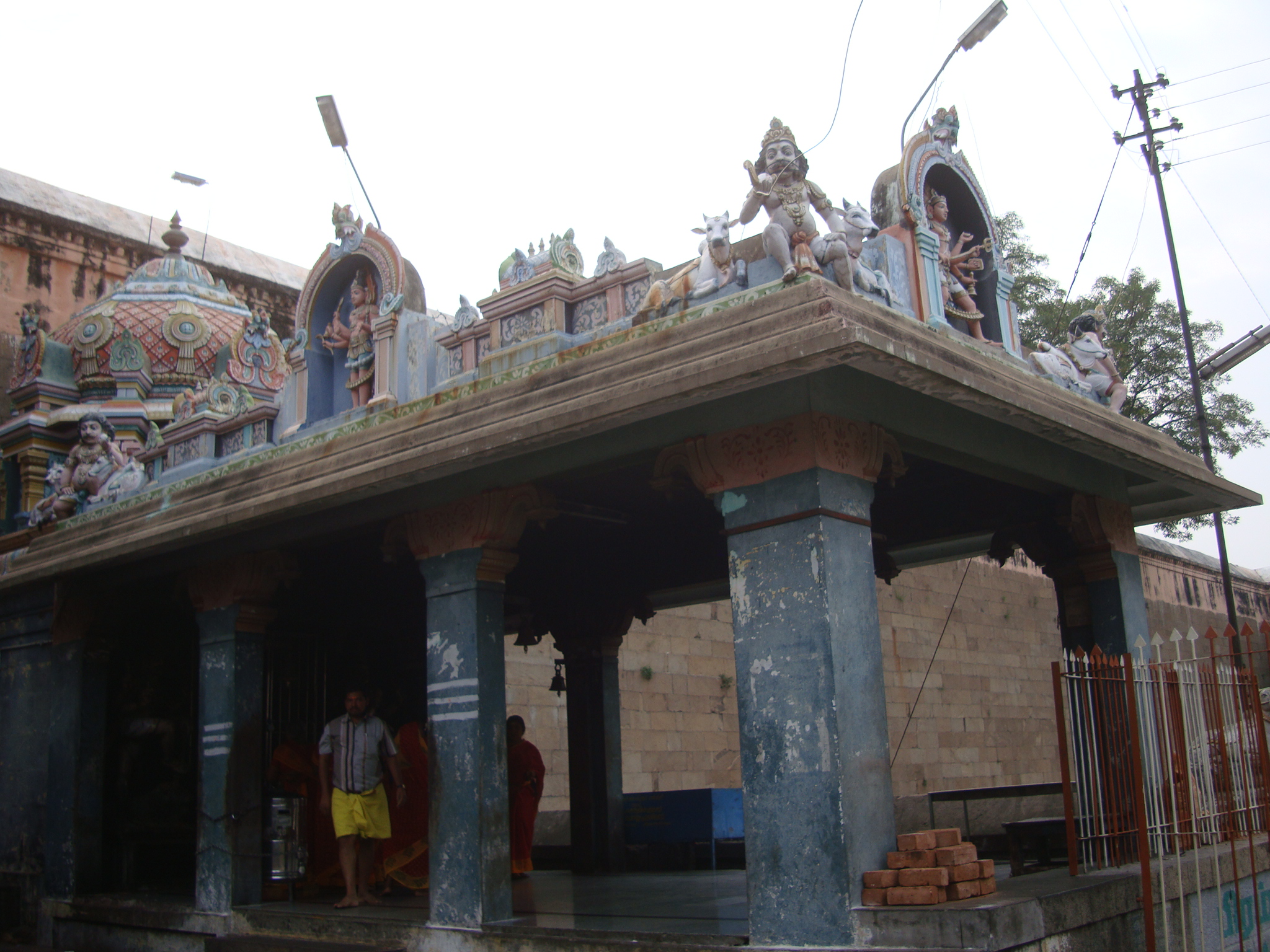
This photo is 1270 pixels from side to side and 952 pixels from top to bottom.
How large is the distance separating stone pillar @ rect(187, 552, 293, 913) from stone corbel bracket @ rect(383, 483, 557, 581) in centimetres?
183

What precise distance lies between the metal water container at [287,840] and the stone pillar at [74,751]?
1.71 metres

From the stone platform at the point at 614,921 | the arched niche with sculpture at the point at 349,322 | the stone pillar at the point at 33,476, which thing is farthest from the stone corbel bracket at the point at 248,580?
the stone pillar at the point at 33,476

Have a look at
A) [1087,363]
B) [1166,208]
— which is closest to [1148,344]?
[1166,208]

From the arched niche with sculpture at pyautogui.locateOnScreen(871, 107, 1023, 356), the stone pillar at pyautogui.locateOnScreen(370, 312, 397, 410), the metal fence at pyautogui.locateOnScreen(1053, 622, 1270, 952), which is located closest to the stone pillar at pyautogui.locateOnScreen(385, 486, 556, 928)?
the stone pillar at pyautogui.locateOnScreen(370, 312, 397, 410)

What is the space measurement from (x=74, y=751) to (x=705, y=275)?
6.92 meters

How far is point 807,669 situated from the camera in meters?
5.69

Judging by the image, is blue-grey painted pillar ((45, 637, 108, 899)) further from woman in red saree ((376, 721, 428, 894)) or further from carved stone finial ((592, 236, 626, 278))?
carved stone finial ((592, 236, 626, 278))

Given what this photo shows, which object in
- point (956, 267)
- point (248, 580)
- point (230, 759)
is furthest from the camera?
point (248, 580)

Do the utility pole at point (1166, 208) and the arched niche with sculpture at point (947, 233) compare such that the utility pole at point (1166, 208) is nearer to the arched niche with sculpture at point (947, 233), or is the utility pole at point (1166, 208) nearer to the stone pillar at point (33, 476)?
the arched niche with sculpture at point (947, 233)

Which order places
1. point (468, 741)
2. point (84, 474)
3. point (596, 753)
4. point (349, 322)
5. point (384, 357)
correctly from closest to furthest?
point (468, 741) → point (384, 357) → point (349, 322) → point (84, 474) → point (596, 753)

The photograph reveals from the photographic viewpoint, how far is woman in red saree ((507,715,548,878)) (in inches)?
399

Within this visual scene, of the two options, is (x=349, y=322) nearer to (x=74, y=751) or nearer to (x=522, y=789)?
(x=522, y=789)

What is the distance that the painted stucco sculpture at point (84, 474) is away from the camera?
10797 mm

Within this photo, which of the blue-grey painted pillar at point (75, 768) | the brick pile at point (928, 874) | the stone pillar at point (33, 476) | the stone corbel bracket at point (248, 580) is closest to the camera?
the brick pile at point (928, 874)
